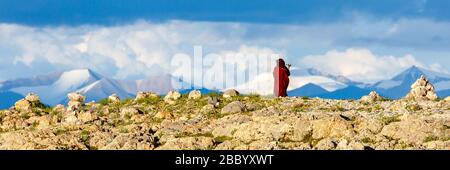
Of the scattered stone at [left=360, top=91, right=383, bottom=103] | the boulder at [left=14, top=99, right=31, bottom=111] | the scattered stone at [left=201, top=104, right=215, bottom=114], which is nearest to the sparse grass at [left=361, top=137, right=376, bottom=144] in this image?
the scattered stone at [left=360, top=91, right=383, bottom=103]

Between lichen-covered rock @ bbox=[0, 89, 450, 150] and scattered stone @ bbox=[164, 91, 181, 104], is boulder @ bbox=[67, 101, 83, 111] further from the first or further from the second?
scattered stone @ bbox=[164, 91, 181, 104]

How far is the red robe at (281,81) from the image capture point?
73.4 m

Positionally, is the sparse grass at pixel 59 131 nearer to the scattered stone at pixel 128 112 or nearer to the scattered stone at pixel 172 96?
the scattered stone at pixel 128 112

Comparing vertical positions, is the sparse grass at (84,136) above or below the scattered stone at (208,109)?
below

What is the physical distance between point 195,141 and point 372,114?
13989mm

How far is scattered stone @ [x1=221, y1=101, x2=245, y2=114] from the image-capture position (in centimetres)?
6500

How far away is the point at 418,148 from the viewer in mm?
48844

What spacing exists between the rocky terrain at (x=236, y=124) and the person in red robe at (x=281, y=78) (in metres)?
1.80

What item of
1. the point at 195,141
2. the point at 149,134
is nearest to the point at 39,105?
the point at 149,134

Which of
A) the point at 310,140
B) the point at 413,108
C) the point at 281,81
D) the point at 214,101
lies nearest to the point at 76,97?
the point at 214,101

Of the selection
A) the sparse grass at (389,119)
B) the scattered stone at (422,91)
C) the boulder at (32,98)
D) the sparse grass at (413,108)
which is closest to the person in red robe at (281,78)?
the scattered stone at (422,91)
